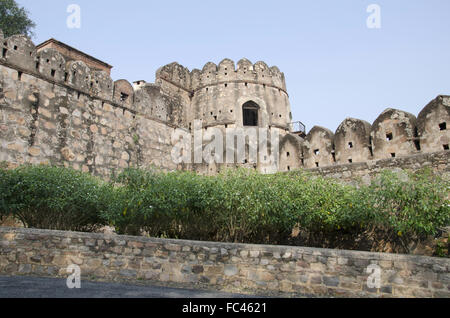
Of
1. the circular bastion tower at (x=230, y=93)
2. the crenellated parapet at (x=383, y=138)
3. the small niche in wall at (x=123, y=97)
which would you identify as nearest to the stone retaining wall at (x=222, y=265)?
the crenellated parapet at (x=383, y=138)

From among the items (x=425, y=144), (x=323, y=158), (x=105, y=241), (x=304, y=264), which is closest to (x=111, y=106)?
(x=105, y=241)

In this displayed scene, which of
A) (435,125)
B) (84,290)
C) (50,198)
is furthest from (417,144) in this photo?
(50,198)

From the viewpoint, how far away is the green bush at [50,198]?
6641mm

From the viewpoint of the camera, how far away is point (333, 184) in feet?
23.3

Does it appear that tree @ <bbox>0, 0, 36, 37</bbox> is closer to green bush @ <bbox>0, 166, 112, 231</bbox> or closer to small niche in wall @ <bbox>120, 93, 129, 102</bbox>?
small niche in wall @ <bbox>120, 93, 129, 102</bbox>

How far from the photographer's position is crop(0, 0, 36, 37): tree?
20.5 metres

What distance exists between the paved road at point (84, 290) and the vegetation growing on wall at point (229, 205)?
1.69 m

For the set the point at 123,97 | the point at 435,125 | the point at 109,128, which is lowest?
the point at 435,125

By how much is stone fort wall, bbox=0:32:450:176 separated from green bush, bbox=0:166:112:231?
2245mm

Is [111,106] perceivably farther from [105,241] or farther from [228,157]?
[228,157]

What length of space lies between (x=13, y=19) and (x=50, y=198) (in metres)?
20.3

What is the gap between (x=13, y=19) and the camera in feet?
69.4

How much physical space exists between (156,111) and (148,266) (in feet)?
27.9

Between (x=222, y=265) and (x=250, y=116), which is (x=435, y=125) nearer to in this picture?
(x=222, y=265)
